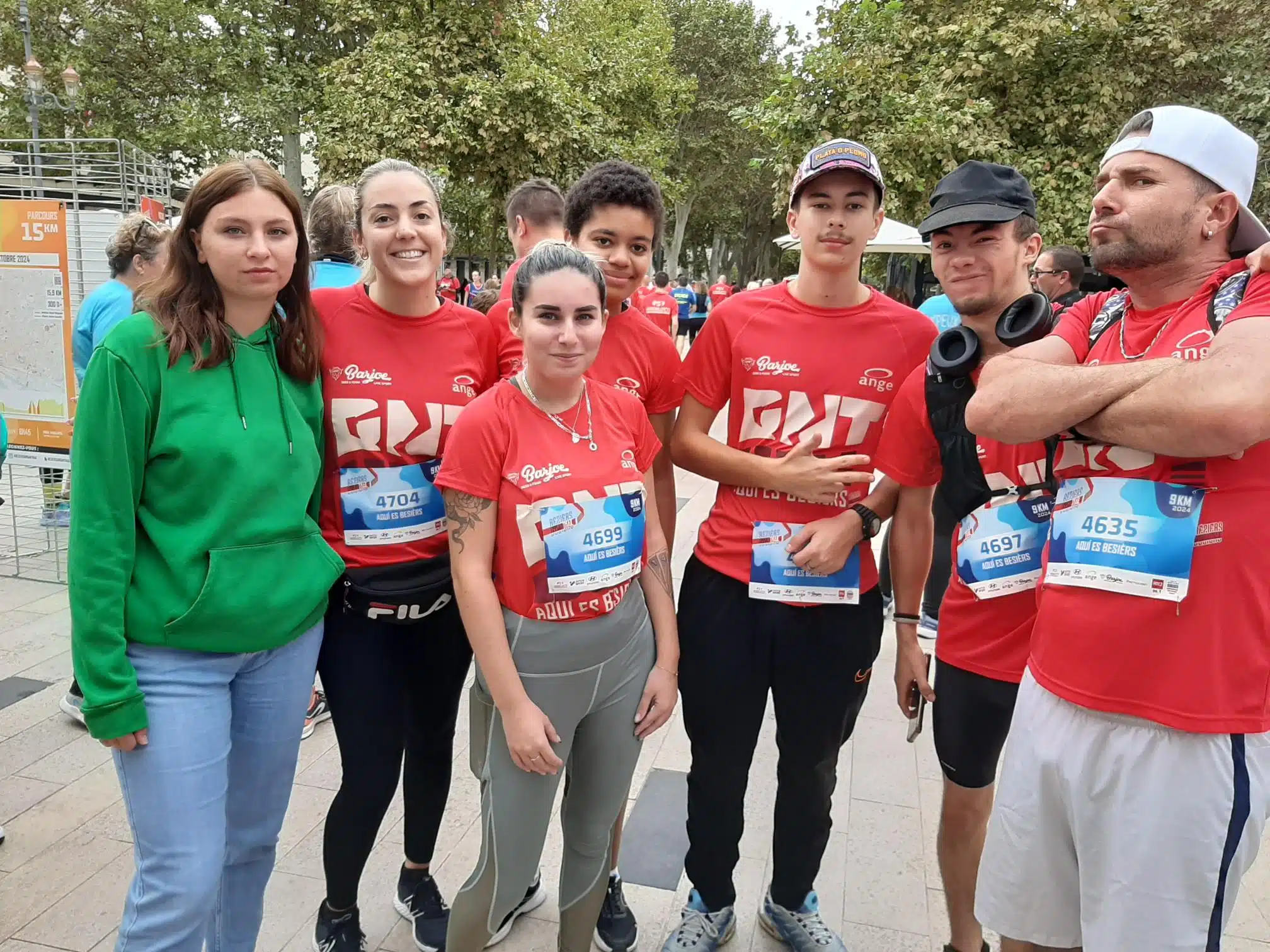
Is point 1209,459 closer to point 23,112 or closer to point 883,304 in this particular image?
point 883,304

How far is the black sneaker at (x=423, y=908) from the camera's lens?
2510 millimetres

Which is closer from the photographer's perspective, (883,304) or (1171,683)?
(1171,683)

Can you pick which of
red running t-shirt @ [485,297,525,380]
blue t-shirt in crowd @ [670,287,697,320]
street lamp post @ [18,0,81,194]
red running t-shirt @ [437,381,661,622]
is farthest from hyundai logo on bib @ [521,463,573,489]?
blue t-shirt in crowd @ [670,287,697,320]

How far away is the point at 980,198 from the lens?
86.7 inches

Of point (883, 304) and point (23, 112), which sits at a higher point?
point (23, 112)

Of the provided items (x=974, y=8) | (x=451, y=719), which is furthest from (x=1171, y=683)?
(x=974, y=8)

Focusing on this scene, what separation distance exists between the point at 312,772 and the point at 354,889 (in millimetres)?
1154

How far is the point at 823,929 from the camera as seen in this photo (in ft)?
8.28

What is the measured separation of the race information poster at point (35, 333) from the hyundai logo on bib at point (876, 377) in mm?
5280

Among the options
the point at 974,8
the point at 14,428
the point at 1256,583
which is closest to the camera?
the point at 1256,583

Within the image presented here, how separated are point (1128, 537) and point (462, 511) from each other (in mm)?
1380

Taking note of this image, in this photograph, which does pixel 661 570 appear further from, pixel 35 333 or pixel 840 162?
pixel 35 333

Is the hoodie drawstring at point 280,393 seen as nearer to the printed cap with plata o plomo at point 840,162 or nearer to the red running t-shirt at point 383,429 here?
the red running t-shirt at point 383,429

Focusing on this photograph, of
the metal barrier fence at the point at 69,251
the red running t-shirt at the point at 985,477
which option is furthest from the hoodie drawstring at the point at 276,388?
the metal barrier fence at the point at 69,251
